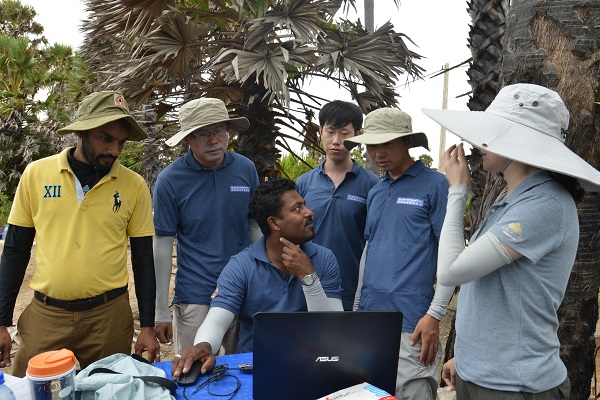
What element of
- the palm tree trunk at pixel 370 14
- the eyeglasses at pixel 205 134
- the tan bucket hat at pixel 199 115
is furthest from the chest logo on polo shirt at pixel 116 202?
the palm tree trunk at pixel 370 14

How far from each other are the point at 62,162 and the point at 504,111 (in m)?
1.96

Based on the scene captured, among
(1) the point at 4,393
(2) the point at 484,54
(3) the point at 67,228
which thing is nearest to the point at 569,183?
(1) the point at 4,393

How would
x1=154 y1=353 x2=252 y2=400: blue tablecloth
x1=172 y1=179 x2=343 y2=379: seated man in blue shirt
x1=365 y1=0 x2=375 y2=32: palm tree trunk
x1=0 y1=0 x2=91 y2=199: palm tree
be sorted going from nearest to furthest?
x1=154 y1=353 x2=252 y2=400: blue tablecloth < x1=172 y1=179 x2=343 y2=379: seated man in blue shirt < x1=365 y1=0 x2=375 y2=32: palm tree trunk < x1=0 y1=0 x2=91 y2=199: palm tree

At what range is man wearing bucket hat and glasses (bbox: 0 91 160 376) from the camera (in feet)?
7.65

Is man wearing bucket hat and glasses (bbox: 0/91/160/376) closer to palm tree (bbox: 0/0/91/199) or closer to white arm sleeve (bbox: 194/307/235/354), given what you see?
white arm sleeve (bbox: 194/307/235/354)

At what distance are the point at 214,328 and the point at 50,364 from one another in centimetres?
72

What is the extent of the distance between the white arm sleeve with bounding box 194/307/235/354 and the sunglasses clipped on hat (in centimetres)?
116

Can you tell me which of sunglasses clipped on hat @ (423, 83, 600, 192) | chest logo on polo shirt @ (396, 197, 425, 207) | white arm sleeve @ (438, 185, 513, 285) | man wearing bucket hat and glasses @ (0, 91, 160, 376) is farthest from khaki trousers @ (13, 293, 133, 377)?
sunglasses clipped on hat @ (423, 83, 600, 192)

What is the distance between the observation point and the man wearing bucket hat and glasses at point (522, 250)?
145 cm

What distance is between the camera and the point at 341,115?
2.86 metres

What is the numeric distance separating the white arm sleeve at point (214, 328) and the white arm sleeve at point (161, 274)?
29.1 inches

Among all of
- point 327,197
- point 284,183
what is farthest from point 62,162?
point 327,197

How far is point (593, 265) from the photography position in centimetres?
252

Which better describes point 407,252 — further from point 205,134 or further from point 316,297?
point 205,134
